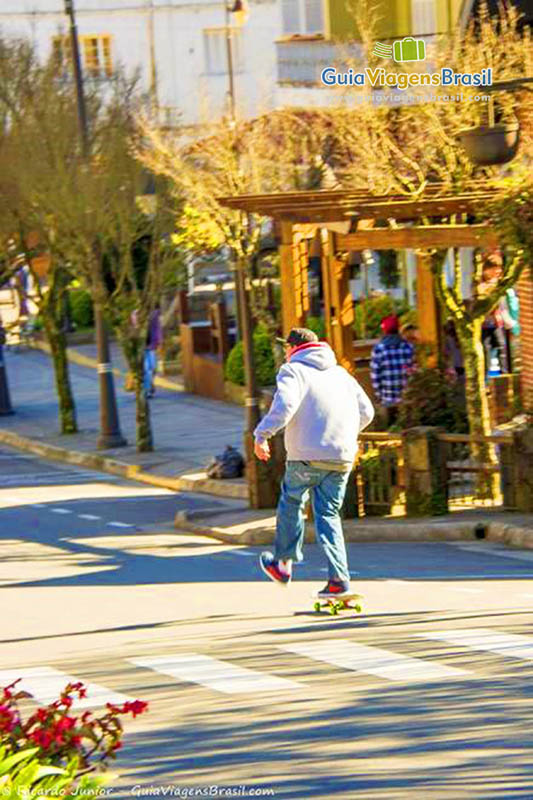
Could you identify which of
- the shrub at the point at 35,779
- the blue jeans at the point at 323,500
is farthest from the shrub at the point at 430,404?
the shrub at the point at 35,779

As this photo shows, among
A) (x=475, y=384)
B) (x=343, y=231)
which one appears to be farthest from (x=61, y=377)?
(x=475, y=384)

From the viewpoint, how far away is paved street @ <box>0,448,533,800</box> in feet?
26.1

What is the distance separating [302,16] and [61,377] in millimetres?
10096

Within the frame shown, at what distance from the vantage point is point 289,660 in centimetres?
1057

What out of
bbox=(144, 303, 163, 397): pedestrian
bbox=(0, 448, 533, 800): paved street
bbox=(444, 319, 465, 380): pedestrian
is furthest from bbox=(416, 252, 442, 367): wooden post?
bbox=(0, 448, 533, 800): paved street

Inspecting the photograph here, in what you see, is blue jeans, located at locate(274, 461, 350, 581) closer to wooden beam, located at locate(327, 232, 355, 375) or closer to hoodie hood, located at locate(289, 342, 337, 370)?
hoodie hood, located at locate(289, 342, 337, 370)

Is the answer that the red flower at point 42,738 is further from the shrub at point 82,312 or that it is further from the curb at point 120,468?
the shrub at point 82,312

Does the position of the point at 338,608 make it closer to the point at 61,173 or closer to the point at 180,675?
the point at 180,675

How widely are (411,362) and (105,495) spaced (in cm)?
398

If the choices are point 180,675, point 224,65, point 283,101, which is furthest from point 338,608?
point 224,65

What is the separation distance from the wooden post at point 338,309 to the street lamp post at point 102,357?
751 centimetres

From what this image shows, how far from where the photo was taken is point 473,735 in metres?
8.35

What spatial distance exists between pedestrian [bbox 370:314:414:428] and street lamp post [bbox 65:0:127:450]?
21.5 feet

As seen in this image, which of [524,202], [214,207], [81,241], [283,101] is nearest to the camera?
[524,202]
